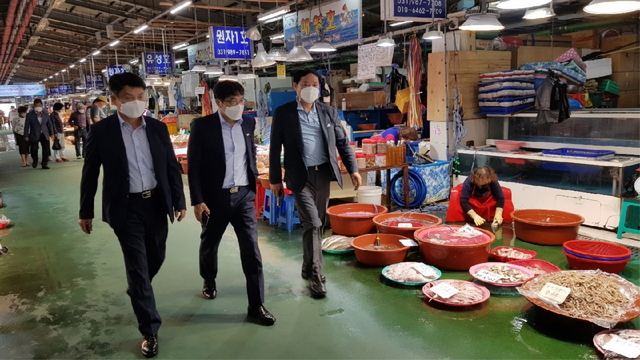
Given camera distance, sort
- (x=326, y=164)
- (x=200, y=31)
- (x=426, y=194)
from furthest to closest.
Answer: (x=200, y=31) → (x=426, y=194) → (x=326, y=164)

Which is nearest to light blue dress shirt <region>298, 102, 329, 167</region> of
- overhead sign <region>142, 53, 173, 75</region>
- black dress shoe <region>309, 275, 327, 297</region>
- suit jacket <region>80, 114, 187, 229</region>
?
A: black dress shoe <region>309, 275, 327, 297</region>

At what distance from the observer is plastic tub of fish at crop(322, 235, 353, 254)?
546 cm

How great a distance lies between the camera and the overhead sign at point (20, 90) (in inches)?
1495

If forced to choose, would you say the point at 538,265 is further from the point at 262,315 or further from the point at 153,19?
the point at 153,19

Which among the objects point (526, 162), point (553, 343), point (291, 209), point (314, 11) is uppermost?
point (314, 11)

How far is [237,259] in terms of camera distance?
18.2ft

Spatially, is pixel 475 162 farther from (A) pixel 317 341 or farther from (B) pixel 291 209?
(A) pixel 317 341

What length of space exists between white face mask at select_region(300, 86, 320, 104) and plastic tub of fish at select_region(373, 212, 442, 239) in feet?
6.57

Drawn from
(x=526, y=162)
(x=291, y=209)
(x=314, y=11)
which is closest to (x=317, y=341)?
(x=291, y=209)

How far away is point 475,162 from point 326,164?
445cm

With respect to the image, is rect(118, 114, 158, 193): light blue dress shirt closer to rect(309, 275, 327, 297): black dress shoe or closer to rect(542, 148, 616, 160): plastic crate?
rect(309, 275, 327, 297): black dress shoe

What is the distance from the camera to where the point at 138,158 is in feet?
11.0

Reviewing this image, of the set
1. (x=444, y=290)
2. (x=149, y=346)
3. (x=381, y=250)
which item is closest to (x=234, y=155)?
(x=149, y=346)

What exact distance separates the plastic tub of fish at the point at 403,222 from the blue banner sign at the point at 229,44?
723cm
